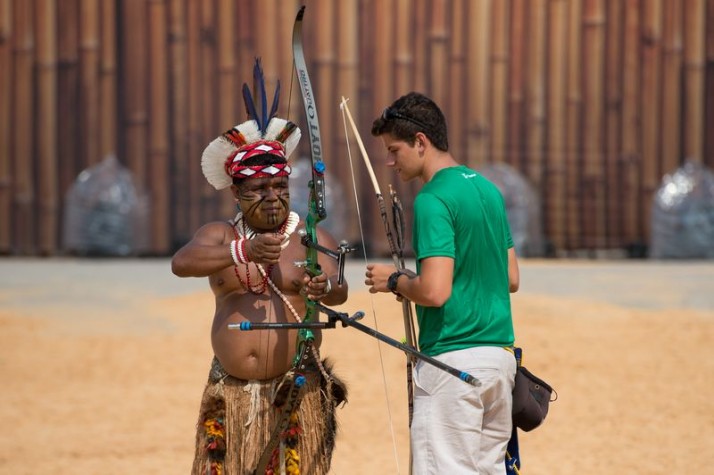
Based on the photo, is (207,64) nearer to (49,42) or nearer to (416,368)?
(49,42)

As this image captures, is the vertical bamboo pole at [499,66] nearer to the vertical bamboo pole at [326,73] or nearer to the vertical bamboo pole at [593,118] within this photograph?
the vertical bamboo pole at [593,118]

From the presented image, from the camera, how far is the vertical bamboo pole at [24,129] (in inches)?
450

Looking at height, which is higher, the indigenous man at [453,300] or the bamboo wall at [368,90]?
the bamboo wall at [368,90]

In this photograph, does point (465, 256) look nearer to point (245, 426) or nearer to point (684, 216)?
point (245, 426)

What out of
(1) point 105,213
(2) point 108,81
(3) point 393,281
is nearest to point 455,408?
(3) point 393,281

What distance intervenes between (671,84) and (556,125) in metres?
1.56

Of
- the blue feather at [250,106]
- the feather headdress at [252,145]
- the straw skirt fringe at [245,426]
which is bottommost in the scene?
the straw skirt fringe at [245,426]

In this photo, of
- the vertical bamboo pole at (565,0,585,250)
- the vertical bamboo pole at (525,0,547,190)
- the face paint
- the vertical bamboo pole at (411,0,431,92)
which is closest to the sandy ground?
the face paint

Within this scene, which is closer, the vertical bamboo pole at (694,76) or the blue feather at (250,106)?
the blue feather at (250,106)

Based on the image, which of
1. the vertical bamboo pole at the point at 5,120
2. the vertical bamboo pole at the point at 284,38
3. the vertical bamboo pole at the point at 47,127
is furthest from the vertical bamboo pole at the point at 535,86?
the vertical bamboo pole at the point at 5,120

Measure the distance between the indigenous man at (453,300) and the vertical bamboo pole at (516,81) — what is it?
915cm

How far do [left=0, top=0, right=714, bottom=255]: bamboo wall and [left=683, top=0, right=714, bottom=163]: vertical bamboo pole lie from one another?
2cm

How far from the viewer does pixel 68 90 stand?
38.2 ft

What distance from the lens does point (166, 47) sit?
38.4ft
